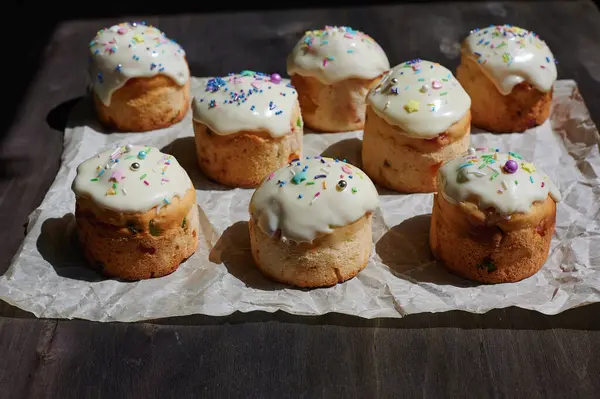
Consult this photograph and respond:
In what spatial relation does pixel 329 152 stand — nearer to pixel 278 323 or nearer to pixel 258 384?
pixel 278 323

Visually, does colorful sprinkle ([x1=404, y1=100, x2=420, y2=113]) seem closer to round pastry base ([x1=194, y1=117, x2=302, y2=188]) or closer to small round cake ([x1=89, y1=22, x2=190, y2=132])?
round pastry base ([x1=194, y1=117, x2=302, y2=188])

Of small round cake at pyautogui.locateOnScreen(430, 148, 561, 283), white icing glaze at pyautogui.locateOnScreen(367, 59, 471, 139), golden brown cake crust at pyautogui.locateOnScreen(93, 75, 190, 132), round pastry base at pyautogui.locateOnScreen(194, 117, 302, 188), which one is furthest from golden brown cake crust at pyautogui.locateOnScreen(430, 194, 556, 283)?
golden brown cake crust at pyautogui.locateOnScreen(93, 75, 190, 132)

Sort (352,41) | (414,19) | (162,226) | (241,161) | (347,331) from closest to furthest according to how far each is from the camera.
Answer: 1. (347,331)
2. (162,226)
3. (241,161)
4. (352,41)
5. (414,19)

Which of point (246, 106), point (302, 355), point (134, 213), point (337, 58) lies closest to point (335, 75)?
point (337, 58)

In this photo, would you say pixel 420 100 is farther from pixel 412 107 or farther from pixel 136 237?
pixel 136 237

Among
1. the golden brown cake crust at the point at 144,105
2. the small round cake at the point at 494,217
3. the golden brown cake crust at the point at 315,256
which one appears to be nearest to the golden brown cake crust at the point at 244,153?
the golden brown cake crust at the point at 144,105

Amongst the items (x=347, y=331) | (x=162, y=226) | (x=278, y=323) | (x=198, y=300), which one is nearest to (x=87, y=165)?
(x=162, y=226)

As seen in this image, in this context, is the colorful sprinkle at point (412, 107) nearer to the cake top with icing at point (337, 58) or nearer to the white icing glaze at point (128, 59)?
the cake top with icing at point (337, 58)
